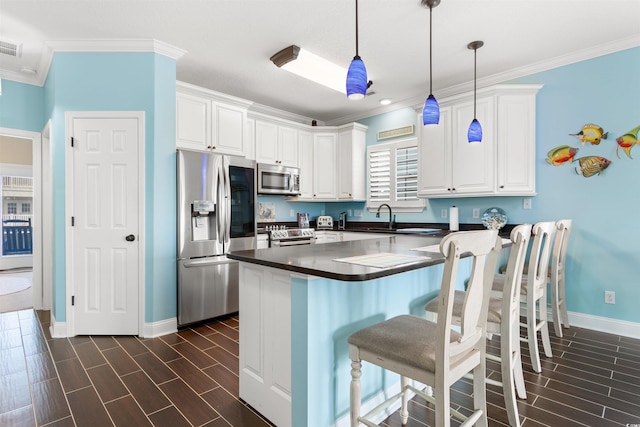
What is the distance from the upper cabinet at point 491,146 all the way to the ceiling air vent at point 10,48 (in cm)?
441

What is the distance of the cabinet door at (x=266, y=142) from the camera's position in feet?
14.9

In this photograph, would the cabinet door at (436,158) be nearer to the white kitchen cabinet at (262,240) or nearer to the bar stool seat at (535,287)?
the bar stool seat at (535,287)

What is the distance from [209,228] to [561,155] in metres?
3.72

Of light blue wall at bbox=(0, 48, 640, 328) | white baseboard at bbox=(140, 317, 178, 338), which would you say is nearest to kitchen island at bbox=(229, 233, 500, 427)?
white baseboard at bbox=(140, 317, 178, 338)

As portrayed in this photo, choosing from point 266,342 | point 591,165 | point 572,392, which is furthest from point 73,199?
point 591,165

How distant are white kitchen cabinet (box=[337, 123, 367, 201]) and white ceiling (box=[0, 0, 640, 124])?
125cm

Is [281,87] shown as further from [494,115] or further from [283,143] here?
[494,115]

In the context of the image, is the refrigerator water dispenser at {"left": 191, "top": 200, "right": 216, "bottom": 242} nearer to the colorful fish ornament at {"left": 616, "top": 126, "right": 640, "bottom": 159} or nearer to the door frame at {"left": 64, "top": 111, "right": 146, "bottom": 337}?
the door frame at {"left": 64, "top": 111, "right": 146, "bottom": 337}

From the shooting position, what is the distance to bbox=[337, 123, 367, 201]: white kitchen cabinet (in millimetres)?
5043

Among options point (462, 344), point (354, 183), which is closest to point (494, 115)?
point (354, 183)

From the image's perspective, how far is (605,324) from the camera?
315cm

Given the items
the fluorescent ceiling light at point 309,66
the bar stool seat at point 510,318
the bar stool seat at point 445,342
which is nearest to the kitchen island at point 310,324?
the bar stool seat at point 445,342

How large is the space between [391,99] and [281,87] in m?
1.56

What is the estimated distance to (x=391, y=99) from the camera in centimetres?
461
